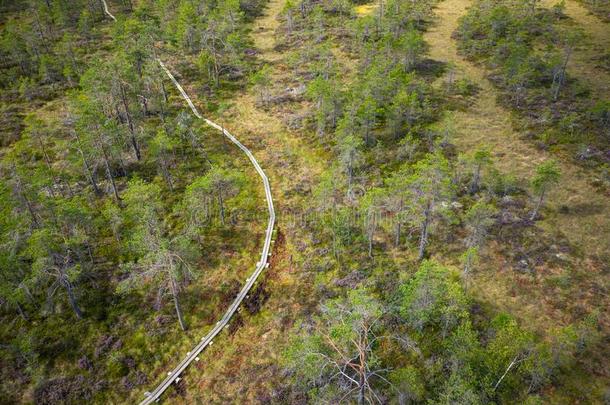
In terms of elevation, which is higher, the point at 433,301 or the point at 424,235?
the point at 433,301

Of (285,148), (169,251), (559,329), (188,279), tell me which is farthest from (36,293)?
(559,329)

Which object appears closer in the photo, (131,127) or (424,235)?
(424,235)

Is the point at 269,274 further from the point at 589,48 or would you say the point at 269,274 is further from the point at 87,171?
the point at 589,48

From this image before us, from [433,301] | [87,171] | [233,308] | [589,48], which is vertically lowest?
[233,308]

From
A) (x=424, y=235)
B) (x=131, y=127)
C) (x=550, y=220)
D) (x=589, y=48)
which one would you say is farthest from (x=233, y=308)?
(x=589, y=48)

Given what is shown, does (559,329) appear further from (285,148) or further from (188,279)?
(285,148)

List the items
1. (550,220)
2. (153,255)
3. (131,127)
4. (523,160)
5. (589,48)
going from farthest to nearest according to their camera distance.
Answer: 1. (589,48)
2. (131,127)
3. (523,160)
4. (550,220)
5. (153,255)

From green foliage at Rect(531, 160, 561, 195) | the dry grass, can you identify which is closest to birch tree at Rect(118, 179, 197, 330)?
green foliage at Rect(531, 160, 561, 195)

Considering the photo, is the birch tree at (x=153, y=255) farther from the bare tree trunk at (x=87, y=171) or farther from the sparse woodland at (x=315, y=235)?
the bare tree trunk at (x=87, y=171)
